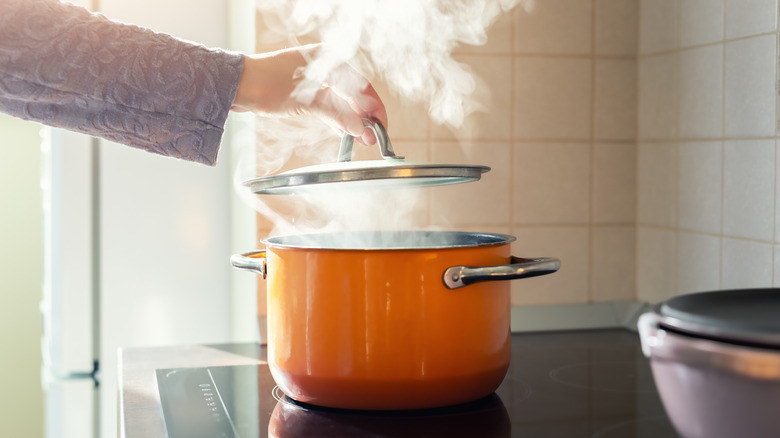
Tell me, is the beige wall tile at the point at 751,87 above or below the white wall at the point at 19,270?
above

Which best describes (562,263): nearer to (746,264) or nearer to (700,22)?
(746,264)

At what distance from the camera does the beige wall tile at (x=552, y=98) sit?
1271 millimetres

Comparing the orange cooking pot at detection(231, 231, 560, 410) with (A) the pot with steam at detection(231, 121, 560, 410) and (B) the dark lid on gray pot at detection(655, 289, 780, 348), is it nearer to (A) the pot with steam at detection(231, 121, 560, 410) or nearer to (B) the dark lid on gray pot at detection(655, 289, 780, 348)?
(A) the pot with steam at detection(231, 121, 560, 410)

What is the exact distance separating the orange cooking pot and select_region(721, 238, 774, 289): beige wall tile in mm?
455

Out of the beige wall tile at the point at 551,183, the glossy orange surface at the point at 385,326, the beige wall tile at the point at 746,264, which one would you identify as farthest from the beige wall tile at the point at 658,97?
the glossy orange surface at the point at 385,326

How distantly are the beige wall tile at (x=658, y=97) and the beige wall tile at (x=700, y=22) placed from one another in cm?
5

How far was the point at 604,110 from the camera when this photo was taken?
1.30m

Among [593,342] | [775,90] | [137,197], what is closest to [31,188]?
[137,197]

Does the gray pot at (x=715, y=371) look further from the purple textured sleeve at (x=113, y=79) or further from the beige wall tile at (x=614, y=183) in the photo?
the beige wall tile at (x=614, y=183)

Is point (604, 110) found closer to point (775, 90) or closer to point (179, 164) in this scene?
point (775, 90)

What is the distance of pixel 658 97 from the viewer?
1259 mm

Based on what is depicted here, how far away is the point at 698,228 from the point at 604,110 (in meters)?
0.25

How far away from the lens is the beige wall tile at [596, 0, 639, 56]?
1.29 meters

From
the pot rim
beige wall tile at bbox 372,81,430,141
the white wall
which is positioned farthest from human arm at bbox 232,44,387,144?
the white wall
